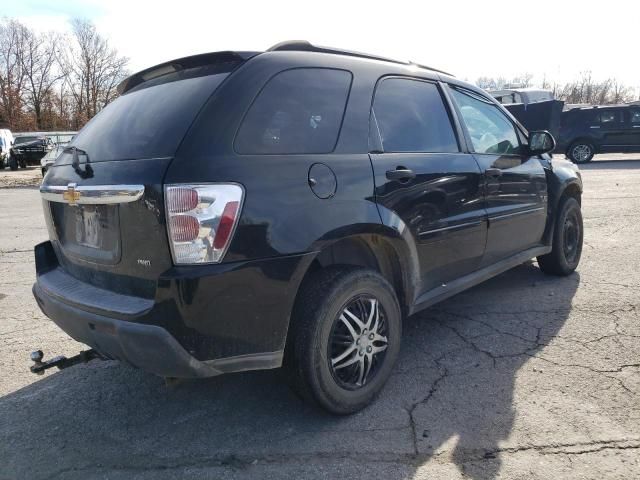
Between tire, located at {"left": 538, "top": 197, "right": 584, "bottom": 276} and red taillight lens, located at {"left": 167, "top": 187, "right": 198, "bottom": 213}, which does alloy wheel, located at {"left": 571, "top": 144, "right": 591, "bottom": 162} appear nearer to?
tire, located at {"left": 538, "top": 197, "right": 584, "bottom": 276}

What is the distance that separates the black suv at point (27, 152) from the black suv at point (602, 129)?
2556 cm

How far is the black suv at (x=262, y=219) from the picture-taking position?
6.70 ft

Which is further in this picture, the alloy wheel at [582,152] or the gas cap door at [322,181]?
the alloy wheel at [582,152]

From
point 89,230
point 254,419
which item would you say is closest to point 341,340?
point 254,419

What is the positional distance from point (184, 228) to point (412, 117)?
5.78 feet

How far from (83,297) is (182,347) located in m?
0.65

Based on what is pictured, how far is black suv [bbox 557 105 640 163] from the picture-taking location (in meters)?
17.0

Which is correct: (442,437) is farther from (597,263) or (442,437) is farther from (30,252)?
(30,252)

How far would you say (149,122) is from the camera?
238cm

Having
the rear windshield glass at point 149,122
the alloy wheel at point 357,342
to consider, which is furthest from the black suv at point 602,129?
the rear windshield glass at point 149,122

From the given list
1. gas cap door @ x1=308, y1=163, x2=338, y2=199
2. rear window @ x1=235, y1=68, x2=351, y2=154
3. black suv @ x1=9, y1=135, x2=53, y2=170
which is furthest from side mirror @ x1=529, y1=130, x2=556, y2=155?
black suv @ x1=9, y1=135, x2=53, y2=170

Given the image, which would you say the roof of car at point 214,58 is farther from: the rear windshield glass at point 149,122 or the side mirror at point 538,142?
the side mirror at point 538,142

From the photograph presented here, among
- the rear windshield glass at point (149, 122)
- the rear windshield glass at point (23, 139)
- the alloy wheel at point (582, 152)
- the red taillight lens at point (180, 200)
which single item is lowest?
the alloy wheel at point (582, 152)

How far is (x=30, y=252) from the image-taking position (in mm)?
6707
